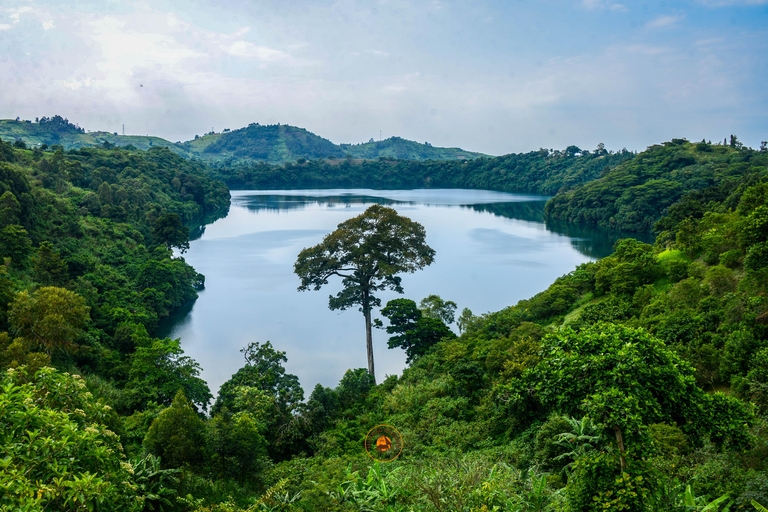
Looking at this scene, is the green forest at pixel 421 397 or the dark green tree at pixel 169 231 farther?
the dark green tree at pixel 169 231

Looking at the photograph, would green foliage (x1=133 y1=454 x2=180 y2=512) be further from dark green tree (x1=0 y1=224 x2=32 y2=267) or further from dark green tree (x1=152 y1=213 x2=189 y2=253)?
dark green tree (x1=152 y1=213 x2=189 y2=253)

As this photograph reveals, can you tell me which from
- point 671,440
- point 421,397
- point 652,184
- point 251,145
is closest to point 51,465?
point 671,440

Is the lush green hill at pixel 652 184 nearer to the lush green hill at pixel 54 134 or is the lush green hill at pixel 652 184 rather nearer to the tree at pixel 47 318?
the tree at pixel 47 318

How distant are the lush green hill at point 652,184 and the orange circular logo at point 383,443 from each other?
41.1 m

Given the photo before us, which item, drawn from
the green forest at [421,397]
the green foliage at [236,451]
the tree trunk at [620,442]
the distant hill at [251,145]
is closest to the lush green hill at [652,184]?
the green forest at [421,397]

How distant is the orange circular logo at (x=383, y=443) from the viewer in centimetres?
944

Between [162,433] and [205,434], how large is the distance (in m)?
0.70

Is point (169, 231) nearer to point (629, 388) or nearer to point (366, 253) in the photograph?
point (366, 253)

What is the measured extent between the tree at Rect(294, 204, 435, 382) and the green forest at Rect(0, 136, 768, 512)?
1.41 m

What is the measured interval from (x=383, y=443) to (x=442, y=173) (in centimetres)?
10278

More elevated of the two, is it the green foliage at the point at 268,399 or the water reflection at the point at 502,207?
the water reflection at the point at 502,207

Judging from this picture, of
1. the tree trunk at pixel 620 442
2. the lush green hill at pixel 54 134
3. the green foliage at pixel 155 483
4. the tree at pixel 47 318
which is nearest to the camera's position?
the tree trunk at pixel 620 442

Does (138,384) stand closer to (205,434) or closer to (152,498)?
(205,434)

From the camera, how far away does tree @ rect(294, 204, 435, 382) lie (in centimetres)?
1734
